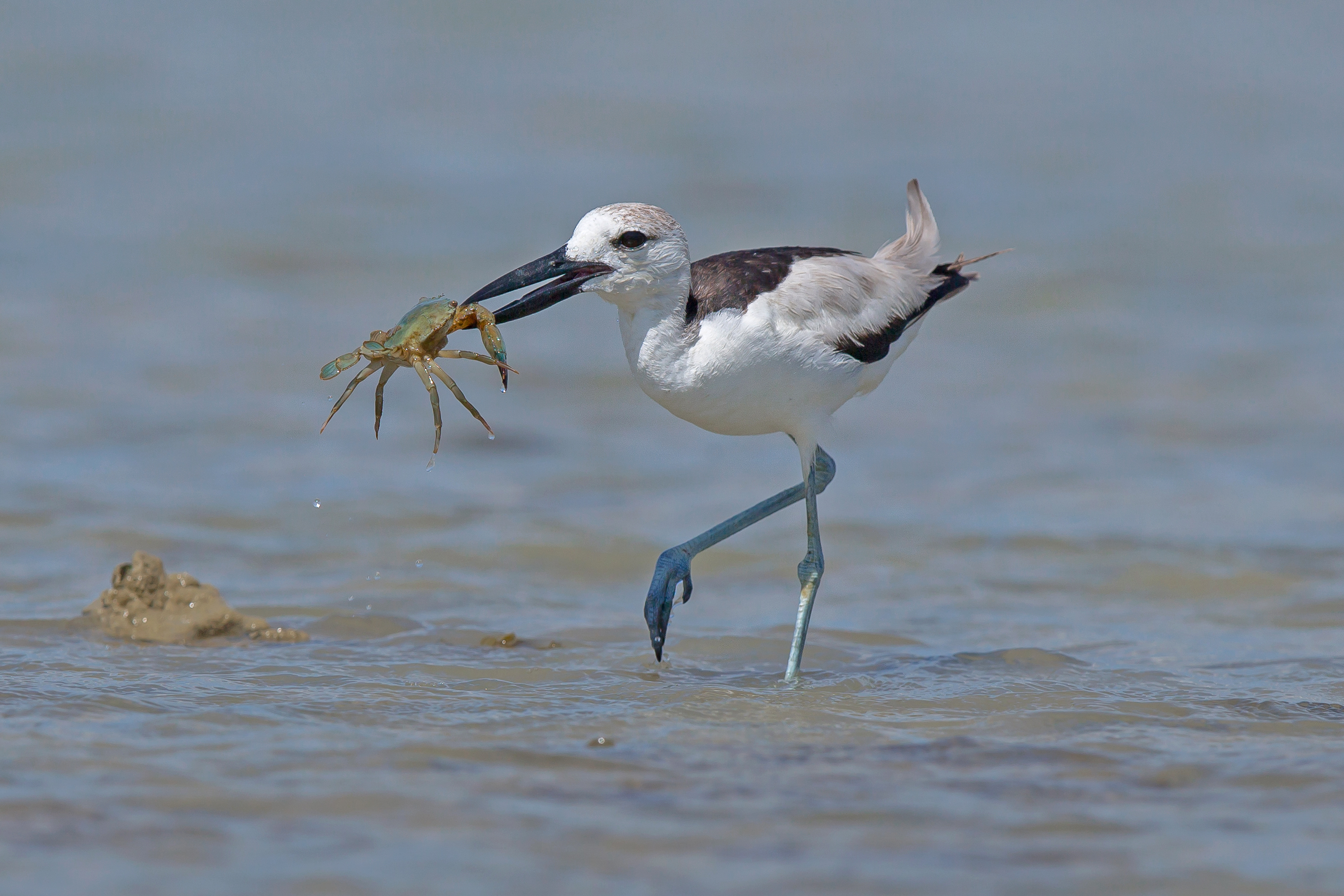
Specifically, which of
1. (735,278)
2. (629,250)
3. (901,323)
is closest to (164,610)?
(629,250)

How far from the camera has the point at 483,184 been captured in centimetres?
1742

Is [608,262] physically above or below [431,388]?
above

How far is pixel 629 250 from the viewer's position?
6.29m

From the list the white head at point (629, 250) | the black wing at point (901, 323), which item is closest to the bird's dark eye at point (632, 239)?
the white head at point (629, 250)

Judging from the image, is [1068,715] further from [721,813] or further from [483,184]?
[483,184]

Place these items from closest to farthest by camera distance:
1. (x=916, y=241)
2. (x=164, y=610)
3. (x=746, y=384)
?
(x=746, y=384), (x=164, y=610), (x=916, y=241)

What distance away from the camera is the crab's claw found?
6.47m

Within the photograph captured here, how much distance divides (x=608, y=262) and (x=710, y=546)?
67.5 inches

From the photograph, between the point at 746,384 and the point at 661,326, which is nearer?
the point at 661,326

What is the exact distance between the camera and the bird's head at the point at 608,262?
6.21m

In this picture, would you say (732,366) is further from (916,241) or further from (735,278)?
(916,241)

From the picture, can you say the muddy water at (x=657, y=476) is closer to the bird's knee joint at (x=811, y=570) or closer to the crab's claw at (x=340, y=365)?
the bird's knee joint at (x=811, y=570)

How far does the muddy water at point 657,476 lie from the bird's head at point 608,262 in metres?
1.31

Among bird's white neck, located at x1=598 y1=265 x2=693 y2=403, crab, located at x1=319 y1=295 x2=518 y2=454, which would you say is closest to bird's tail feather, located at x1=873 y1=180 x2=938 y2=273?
bird's white neck, located at x1=598 y1=265 x2=693 y2=403
